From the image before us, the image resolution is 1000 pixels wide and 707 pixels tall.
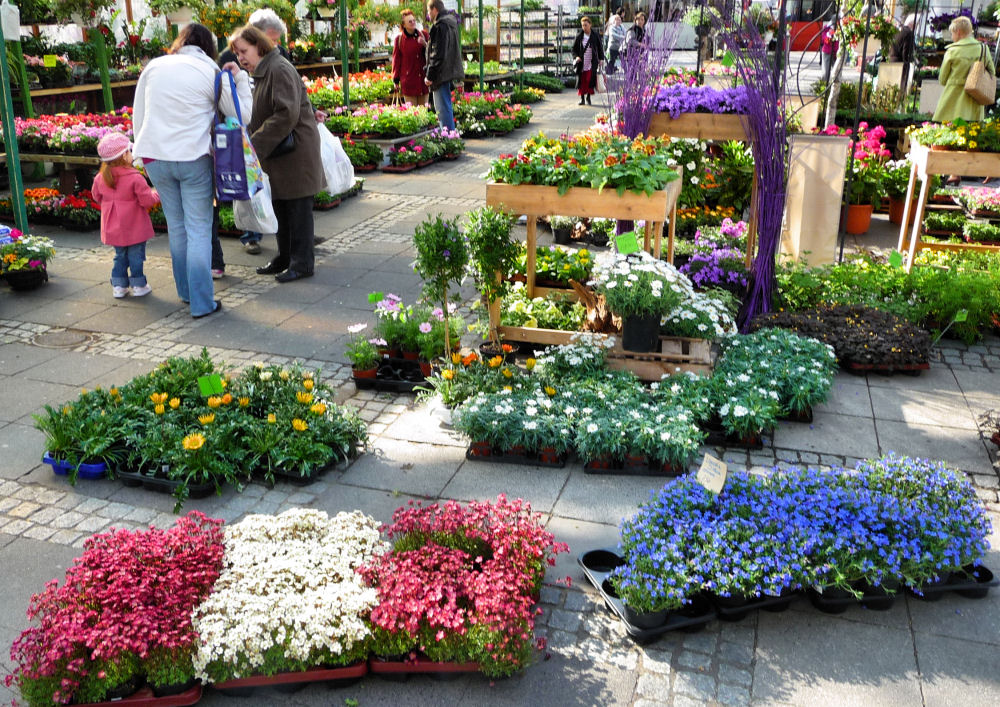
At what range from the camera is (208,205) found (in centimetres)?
611

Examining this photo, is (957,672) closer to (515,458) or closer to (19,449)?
(515,458)

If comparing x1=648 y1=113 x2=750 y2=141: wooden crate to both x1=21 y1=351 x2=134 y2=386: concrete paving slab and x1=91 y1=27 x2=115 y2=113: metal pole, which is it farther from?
x1=91 y1=27 x2=115 y2=113: metal pole

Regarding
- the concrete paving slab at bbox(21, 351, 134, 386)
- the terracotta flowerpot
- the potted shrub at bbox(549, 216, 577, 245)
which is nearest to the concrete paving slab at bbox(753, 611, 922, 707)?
the concrete paving slab at bbox(21, 351, 134, 386)

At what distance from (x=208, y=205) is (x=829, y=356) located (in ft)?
13.6

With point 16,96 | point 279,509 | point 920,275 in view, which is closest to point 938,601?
point 279,509

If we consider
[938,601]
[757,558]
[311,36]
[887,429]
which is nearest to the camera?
[757,558]

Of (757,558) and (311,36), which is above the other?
(311,36)

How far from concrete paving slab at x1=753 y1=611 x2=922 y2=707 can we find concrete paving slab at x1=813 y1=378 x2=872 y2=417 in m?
1.85

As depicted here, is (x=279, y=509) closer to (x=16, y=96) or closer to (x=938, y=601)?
(x=938, y=601)

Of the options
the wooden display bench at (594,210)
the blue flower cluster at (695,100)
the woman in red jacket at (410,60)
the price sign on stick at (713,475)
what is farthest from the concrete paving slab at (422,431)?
the woman in red jacket at (410,60)

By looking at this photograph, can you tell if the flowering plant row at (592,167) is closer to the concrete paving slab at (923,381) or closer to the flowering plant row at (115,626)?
the concrete paving slab at (923,381)

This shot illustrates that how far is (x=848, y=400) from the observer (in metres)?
4.88

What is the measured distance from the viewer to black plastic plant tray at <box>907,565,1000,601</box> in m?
3.17

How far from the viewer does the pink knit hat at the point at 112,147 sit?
240 inches
